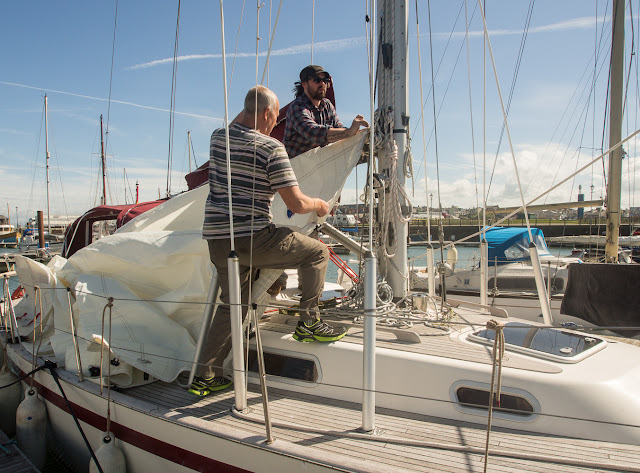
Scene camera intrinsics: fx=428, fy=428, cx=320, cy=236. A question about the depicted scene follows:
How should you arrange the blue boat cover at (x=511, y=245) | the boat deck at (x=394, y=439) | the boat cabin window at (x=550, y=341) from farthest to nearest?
the blue boat cover at (x=511, y=245) < the boat cabin window at (x=550, y=341) < the boat deck at (x=394, y=439)

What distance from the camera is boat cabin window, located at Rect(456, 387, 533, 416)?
104 inches

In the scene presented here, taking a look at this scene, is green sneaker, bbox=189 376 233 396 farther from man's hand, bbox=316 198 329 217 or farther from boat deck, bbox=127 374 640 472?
man's hand, bbox=316 198 329 217

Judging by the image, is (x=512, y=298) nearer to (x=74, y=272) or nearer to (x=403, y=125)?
(x=403, y=125)

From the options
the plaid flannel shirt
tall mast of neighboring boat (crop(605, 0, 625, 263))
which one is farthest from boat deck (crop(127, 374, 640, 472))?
tall mast of neighboring boat (crop(605, 0, 625, 263))

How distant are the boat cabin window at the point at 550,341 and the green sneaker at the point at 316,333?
1.05m

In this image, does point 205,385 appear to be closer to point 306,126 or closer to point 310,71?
point 306,126

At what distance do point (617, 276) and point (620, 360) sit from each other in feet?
11.8

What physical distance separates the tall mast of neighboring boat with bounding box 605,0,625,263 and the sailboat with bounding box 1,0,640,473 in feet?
19.7

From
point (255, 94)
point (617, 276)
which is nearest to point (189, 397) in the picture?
point (255, 94)

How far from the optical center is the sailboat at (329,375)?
2.38 meters

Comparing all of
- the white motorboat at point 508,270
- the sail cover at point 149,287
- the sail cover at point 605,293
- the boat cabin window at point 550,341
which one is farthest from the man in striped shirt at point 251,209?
the white motorboat at point 508,270

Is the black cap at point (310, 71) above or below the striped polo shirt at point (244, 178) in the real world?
above

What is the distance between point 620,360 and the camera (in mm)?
2867

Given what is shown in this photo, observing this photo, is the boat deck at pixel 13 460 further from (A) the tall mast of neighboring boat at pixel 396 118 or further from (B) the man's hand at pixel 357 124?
(B) the man's hand at pixel 357 124
